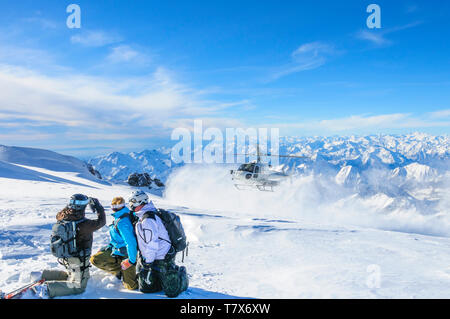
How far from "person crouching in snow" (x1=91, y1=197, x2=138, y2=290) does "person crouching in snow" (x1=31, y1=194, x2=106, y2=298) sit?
0.38m

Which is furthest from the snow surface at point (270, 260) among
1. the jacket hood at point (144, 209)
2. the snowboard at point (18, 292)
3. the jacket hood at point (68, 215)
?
Result: the jacket hood at point (144, 209)

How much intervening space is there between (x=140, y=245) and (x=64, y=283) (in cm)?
155

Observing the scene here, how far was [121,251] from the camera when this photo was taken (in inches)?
238

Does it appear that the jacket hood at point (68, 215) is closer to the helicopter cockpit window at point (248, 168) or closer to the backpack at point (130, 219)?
the backpack at point (130, 219)

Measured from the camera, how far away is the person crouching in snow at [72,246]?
204 inches

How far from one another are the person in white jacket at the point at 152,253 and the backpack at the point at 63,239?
1207 millimetres

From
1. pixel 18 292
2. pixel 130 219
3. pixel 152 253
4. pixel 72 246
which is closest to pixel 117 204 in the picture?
pixel 130 219

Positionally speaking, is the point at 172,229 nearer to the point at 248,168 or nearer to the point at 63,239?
the point at 63,239

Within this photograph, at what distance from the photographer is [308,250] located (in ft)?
35.7

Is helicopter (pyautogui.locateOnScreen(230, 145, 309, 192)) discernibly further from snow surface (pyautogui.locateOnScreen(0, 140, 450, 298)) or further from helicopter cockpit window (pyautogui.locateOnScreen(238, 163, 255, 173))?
snow surface (pyautogui.locateOnScreen(0, 140, 450, 298))
